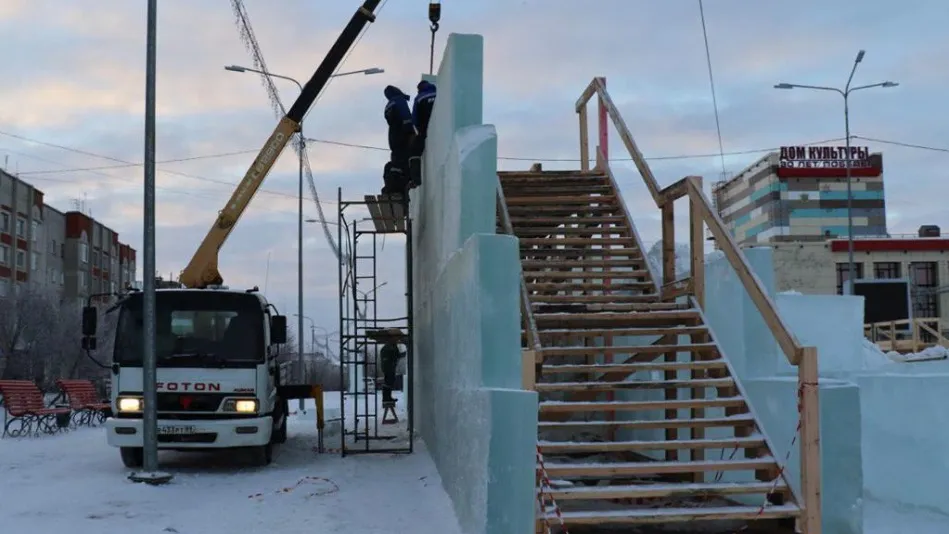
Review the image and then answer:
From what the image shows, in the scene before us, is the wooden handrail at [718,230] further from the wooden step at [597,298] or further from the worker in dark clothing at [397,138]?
the worker in dark clothing at [397,138]

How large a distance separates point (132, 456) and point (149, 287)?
249cm

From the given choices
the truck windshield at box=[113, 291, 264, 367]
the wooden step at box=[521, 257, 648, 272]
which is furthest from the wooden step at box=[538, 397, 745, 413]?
the truck windshield at box=[113, 291, 264, 367]

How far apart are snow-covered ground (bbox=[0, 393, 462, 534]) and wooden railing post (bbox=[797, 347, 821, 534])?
286 centimetres

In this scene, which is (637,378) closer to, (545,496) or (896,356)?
(545,496)

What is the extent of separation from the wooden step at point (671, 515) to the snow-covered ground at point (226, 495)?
1.30 metres

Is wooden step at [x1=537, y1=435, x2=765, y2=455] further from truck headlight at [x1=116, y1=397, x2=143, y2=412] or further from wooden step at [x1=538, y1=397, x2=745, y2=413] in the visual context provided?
truck headlight at [x1=116, y1=397, x2=143, y2=412]

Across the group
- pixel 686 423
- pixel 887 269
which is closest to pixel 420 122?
pixel 686 423

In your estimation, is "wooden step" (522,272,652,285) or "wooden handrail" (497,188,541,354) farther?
"wooden step" (522,272,652,285)

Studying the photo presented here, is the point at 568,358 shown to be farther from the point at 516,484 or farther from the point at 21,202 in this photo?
the point at 21,202

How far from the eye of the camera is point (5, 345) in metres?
41.6

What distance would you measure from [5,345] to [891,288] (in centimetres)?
3670

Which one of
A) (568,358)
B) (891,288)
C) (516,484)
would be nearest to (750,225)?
(891,288)

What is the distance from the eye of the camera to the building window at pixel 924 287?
221 feet

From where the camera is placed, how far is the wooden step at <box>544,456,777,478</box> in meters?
7.35
